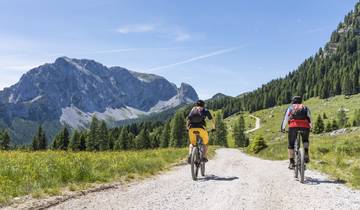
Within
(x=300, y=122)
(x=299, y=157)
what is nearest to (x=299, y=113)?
(x=300, y=122)

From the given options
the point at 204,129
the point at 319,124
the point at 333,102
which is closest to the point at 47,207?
the point at 204,129

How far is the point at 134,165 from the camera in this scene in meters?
18.5

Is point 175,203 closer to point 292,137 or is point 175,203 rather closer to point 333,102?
point 292,137

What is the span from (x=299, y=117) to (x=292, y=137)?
84cm

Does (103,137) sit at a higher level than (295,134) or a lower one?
higher

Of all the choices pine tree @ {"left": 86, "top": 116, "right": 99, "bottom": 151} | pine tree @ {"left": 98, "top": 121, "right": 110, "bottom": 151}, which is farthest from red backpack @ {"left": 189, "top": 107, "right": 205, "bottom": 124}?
pine tree @ {"left": 98, "top": 121, "right": 110, "bottom": 151}

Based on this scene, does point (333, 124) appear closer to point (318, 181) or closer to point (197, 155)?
point (318, 181)

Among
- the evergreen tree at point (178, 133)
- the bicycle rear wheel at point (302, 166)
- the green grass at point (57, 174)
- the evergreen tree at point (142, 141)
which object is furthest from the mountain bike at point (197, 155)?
the evergreen tree at point (142, 141)

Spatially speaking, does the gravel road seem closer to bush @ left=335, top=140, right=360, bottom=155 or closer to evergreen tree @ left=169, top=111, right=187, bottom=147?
bush @ left=335, top=140, right=360, bottom=155

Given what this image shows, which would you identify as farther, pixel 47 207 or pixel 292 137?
pixel 292 137

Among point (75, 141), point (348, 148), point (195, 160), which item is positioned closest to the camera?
point (195, 160)

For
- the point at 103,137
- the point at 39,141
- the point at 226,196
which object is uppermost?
the point at 103,137

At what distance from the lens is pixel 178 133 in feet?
381

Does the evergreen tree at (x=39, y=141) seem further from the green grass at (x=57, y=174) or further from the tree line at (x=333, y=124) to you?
the green grass at (x=57, y=174)
